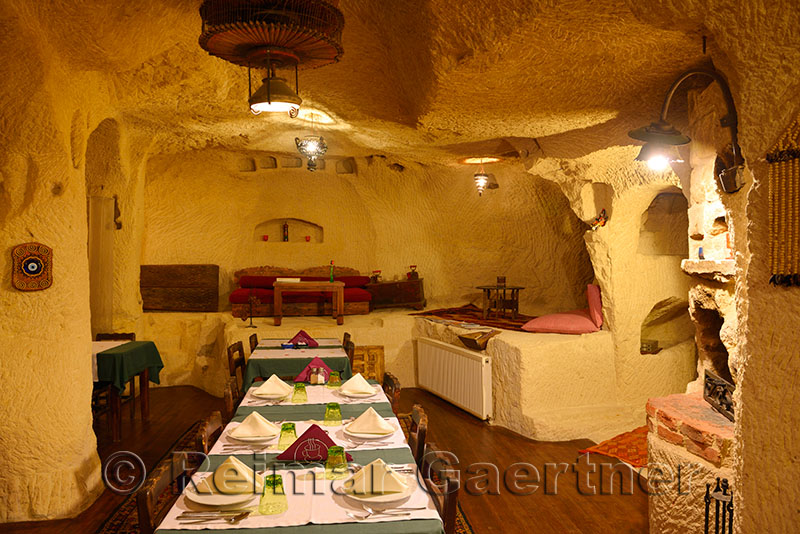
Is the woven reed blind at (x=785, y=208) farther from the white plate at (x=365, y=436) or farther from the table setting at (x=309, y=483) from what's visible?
the white plate at (x=365, y=436)

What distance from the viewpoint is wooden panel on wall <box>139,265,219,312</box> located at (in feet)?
25.6

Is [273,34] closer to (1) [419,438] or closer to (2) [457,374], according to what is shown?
(1) [419,438]

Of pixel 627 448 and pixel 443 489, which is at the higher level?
pixel 443 489

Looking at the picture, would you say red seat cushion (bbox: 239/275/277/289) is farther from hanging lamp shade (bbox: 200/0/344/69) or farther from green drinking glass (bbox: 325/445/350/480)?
green drinking glass (bbox: 325/445/350/480)

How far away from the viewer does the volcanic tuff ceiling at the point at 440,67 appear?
2943mm

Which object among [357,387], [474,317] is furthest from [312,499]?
[474,317]

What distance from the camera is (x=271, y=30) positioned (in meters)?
2.82

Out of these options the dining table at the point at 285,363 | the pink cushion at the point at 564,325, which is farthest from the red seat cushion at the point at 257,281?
the pink cushion at the point at 564,325

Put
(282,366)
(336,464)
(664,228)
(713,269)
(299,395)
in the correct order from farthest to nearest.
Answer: (664,228) → (282,366) → (299,395) → (713,269) → (336,464)

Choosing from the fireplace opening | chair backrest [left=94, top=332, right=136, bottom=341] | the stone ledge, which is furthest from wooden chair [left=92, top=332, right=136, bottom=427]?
the fireplace opening

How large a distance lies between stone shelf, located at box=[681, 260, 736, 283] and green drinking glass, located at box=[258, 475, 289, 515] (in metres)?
2.73

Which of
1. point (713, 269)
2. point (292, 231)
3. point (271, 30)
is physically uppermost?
point (271, 30)

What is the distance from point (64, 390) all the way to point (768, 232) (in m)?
4.23

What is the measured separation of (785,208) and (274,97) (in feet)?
8.40
